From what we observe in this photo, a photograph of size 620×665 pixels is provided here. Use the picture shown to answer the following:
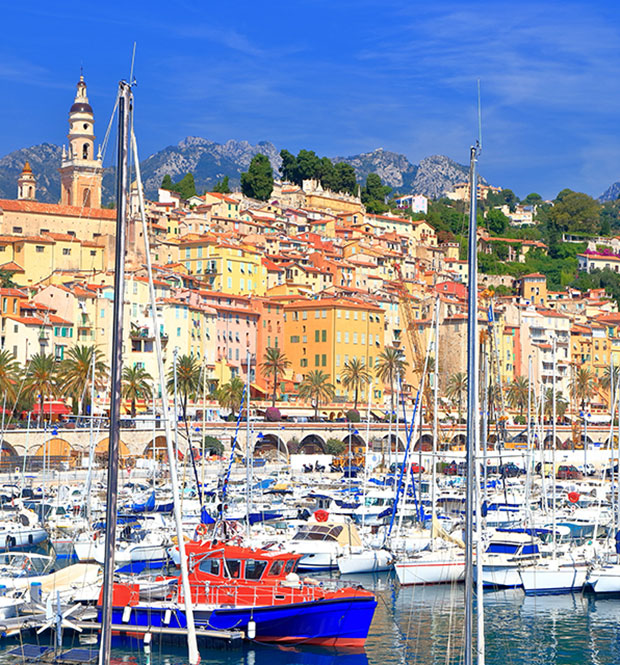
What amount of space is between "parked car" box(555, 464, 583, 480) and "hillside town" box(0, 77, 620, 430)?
7928mm

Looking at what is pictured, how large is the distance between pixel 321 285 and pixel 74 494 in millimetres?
73181

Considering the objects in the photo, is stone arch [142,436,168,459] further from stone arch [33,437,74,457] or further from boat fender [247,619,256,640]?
boat fender [247,619,256,640]

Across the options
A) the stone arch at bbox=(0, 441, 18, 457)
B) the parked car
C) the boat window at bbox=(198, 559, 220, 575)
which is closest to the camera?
the boat window at bbox=(198, 559, 220, 575)

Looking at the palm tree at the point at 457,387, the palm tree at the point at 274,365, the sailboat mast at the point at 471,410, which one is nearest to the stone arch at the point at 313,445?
the palm tree at the point at 274,365

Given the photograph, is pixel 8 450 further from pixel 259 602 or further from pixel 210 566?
pixel 259 602

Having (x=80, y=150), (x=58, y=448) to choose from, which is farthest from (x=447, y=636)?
(x=80, y=150)

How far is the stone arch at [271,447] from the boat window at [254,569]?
190 ft

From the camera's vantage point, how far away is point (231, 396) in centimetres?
9525

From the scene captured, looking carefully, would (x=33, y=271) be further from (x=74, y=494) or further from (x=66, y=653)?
(x=66, y=653)

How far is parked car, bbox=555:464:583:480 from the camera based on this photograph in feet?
286

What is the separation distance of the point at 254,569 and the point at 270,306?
86.0 metres

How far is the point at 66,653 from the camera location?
2580cm

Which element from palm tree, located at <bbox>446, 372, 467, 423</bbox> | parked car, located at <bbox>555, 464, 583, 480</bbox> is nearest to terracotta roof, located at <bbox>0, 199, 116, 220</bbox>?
palm tree, located at <bbox>446, 372, 467, 423</bbox>

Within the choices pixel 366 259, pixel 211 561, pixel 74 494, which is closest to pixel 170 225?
pixel 366 259
